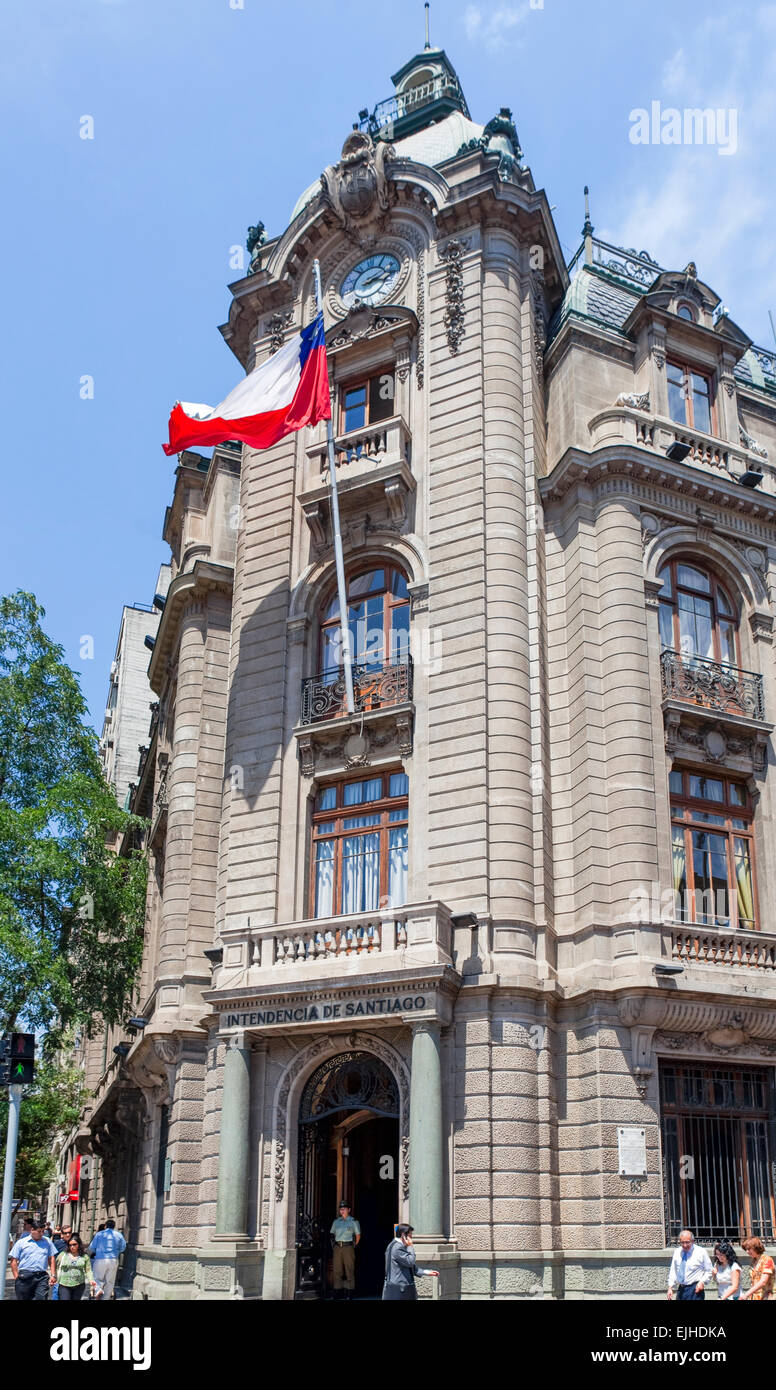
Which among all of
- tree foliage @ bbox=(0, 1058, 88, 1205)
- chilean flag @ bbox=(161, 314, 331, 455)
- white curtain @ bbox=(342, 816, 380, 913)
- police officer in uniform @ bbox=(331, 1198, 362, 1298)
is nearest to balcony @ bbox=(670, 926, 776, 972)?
white curtain @ bbox=(342, 816, 380, 913)

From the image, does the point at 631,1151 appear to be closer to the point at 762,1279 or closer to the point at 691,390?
the point at 762,1279

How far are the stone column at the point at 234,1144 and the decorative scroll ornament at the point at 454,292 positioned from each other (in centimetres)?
1550

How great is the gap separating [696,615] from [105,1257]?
17501 millimetres

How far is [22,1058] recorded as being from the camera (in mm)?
17109

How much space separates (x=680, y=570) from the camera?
26.3 m

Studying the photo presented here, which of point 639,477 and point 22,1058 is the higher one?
point 639,477

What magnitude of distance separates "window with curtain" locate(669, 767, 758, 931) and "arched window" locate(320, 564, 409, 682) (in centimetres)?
638

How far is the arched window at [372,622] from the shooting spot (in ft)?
86.0

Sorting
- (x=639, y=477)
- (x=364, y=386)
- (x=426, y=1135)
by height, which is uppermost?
(x=364, y=386)

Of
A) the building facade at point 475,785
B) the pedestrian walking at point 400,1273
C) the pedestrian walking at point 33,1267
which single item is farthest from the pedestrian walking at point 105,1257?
the pedestrian walking at point 400,1273

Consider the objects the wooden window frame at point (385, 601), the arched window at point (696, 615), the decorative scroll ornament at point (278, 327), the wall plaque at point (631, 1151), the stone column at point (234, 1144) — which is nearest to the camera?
the wall plaque at point (631, 1151)

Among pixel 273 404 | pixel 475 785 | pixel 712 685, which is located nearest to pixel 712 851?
pixel 712 685

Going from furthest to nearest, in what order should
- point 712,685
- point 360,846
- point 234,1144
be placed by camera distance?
1. point 712,685
2. point 360,846
3. point 234,1144

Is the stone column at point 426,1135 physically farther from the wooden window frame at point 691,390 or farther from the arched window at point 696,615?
the wooden window frame at point 691,390
